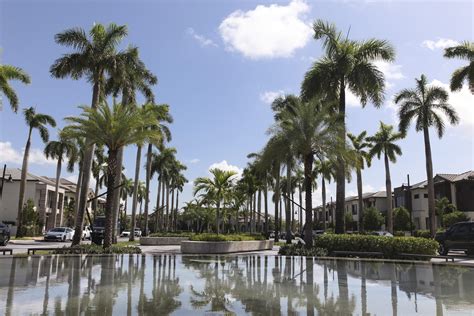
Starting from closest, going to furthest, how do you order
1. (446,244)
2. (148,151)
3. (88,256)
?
(88,256) → (446,244) → (148,151)

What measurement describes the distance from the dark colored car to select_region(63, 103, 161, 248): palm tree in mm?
17861

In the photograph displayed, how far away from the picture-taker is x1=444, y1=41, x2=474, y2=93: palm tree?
30875 millimetres

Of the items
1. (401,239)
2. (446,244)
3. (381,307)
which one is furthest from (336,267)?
(446,244)

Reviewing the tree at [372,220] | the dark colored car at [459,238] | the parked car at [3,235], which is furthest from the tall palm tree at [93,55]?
the tree at [372,220]

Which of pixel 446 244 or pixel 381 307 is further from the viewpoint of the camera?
pixel 446 244

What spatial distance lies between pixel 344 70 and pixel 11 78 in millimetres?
21186

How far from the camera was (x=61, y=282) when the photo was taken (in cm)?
1222

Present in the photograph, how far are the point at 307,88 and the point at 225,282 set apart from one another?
17.6m

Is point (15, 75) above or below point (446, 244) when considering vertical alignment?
above

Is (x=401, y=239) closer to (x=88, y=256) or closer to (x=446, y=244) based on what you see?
(x=446, y=244)

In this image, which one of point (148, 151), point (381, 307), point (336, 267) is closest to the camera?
point (381, 307)

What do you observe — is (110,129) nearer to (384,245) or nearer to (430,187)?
(384,245)

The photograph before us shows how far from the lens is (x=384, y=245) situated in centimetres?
2194

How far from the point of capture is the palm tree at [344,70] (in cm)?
2614
